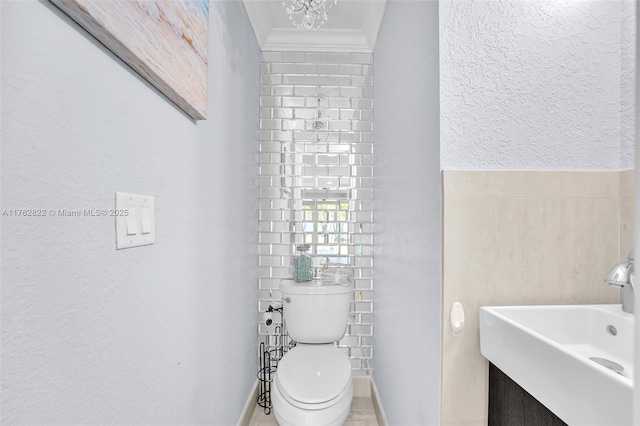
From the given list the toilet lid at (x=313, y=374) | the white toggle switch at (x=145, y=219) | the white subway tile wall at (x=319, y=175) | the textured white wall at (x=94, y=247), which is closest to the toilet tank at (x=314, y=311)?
the toilet lid at (x=313, y=374)

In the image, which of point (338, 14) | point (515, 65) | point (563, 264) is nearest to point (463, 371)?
point (563, 264)

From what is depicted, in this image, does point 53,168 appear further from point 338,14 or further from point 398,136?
point 338,14

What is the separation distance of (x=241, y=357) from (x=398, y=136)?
55.3 inches

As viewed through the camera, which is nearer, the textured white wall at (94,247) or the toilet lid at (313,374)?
Answer: the textured white wall at (94,247)

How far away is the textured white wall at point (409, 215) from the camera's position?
1.19 metres

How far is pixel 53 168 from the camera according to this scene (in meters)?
0.57

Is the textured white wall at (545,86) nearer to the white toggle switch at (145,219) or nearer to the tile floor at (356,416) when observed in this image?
the white toggle switch at (145,219)

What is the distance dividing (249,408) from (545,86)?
2.12 meters

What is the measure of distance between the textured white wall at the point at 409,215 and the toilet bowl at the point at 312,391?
259 mm

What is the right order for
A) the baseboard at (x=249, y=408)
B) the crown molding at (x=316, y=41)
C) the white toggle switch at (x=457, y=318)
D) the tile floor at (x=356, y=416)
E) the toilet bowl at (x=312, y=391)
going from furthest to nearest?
the crown molding at (x=316, y=41)
the tile floor at (x=356, y=416)
the baseboard at (x=249, y=408)
the toilet bowl at (x=312, y=391)
the white toggle switch at (x=457, y=318)

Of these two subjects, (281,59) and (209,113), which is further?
(281,59)

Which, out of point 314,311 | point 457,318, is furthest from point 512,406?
point 314,311

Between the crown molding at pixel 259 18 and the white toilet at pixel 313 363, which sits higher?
the crown molding at pixel 259 18

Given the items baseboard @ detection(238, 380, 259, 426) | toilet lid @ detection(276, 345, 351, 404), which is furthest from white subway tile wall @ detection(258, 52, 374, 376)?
toilet lid @ detection(276, 345, 351, 404)
